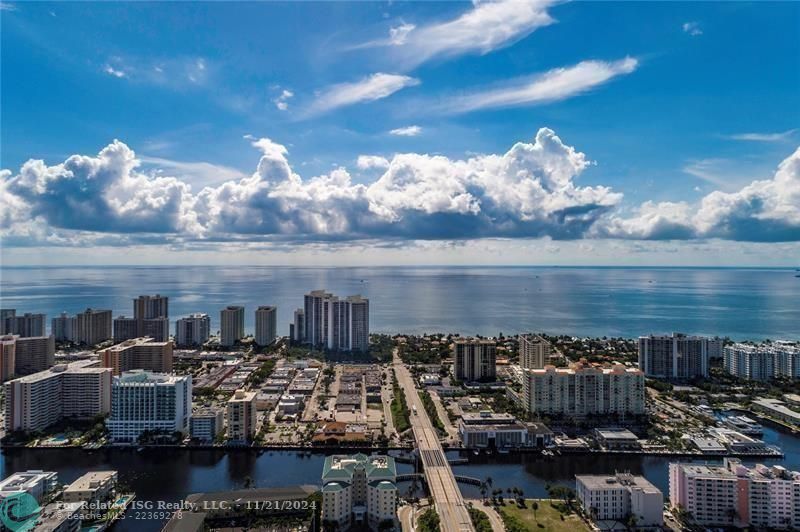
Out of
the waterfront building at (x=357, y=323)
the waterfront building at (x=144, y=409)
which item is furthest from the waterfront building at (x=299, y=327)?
the waterfront building at (x=144, y=409)

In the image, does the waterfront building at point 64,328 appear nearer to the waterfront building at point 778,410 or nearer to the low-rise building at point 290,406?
the low-rise building at point 290,406

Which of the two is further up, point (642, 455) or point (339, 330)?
point (339, 330)

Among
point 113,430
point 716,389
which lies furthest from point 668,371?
point 113,430

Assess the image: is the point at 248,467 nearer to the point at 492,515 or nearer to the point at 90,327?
the point at 492,515

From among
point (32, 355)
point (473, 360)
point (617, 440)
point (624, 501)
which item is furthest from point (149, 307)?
point (624, 501)

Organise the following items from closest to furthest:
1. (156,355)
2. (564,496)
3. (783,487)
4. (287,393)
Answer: (783,487) → (564,496) → (287,393) → (156,355)

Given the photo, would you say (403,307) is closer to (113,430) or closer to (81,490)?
(113,430)
